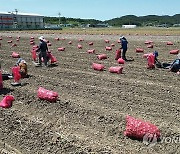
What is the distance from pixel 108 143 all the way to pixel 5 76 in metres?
7.19

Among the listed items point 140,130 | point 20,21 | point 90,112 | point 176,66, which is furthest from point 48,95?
point 20,21

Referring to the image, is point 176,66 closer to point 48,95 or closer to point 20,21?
point 48,95

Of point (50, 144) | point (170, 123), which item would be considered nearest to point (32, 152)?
point (50, 144)

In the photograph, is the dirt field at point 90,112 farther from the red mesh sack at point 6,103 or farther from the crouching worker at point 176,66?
the crouching worker at point 176,66

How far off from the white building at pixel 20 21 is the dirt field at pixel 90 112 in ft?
256

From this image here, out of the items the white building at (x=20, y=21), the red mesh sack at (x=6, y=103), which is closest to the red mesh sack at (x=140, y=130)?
the red mesh sack at (x=6, y=103)

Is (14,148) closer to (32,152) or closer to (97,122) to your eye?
(32,152)

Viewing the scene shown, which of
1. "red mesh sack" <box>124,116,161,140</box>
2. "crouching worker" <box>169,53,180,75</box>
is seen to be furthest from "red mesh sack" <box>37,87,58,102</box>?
"crouching worker" <box>169,53,180,75</box>

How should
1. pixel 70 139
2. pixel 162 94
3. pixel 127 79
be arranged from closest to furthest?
1. pixel 70 139
2. pixel 162 94
3. pixel 127 79

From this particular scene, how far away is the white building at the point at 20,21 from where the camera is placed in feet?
285

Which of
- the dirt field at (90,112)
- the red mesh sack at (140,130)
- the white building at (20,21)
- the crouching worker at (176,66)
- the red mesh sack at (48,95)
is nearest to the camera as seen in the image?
the dirt field at (90,112)

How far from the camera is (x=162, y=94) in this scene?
9734mm

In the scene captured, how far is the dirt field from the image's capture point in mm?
6336

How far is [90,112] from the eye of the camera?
812 cm
